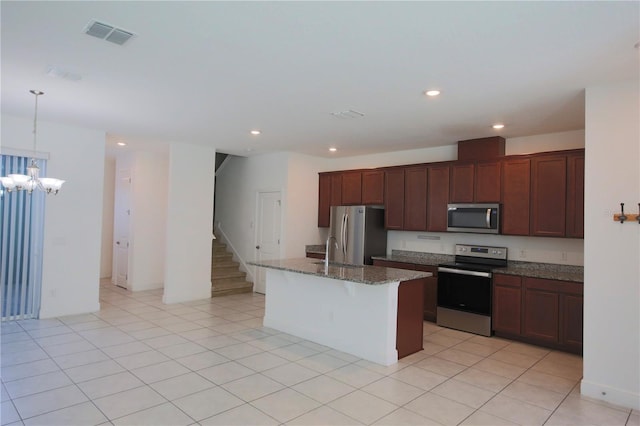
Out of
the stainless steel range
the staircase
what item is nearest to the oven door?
the stainless steel range

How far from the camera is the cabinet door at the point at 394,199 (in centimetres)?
651

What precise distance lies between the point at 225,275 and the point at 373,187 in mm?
3465

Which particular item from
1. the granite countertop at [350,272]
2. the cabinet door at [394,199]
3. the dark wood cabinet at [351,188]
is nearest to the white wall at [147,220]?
the dark wood cabinet at [351,188]

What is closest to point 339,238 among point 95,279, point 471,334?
point 471,334

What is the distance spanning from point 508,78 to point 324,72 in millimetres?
1580

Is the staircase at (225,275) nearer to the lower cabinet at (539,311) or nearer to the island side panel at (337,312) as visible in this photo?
the island side panel at (337,312)

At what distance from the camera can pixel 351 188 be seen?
7.23m

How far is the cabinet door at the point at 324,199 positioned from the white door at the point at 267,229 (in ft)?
2.81

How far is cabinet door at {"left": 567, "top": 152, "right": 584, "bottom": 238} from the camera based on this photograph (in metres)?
4.64

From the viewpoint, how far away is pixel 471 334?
5.24 meters

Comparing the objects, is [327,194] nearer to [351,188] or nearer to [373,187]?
[351,188]

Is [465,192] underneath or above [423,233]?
above

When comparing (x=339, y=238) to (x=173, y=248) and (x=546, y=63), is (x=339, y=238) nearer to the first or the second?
(x=173, y=248)

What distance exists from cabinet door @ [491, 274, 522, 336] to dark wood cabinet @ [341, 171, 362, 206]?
286 centimetres
